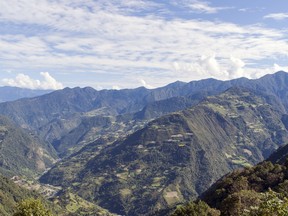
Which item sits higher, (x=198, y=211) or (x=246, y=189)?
(x=198, y=211)

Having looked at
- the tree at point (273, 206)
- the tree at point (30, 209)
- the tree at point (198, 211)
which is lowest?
the tree at point (198, 211)

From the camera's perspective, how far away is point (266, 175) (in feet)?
633

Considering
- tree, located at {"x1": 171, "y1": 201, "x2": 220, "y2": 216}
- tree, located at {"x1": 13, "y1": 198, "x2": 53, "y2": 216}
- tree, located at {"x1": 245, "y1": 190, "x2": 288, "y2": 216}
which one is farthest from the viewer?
tree, located at {"x1": 171, "y1": 201, "x2": 220, "y2": 216}

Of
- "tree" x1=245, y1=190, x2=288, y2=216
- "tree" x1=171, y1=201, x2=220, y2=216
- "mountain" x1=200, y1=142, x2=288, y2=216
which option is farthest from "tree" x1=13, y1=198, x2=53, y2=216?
"tree" x1=245, y1=190, x2=288, y2=216

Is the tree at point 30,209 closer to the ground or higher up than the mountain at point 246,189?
higher up

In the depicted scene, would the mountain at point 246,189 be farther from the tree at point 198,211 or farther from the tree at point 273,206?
the tree at point 273,206

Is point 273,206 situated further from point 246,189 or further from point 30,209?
point 246,189

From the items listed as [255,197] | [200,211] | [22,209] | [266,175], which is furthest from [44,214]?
[266,175]

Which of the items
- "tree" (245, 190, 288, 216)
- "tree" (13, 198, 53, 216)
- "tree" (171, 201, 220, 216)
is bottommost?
"tree" (171, 201, 220, 216)

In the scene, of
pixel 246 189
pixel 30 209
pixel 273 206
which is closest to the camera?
pixel 273 206

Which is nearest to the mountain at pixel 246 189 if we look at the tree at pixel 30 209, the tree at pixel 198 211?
the tree at pixel 198 211

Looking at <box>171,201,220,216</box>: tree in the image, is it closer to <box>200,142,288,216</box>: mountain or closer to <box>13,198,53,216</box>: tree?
<box>200,142,288,216</box>: mountain

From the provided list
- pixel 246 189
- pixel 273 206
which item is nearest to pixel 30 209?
pixel 273 206

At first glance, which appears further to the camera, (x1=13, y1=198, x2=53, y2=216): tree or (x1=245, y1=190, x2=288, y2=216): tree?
(x1=13, y1=198, x2=53, y2=216): tree
